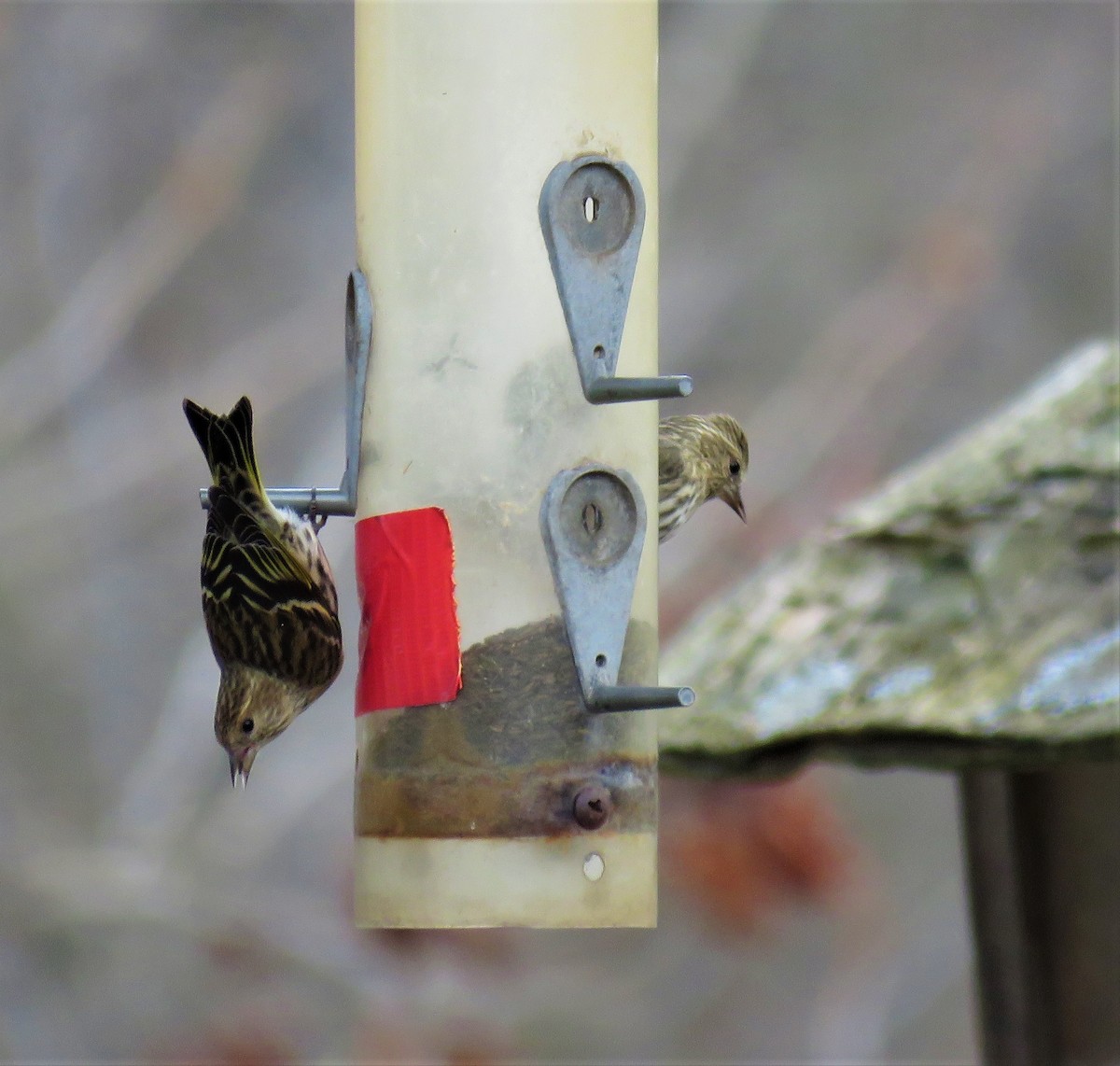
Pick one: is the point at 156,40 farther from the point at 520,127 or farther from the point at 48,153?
the point at 520,127

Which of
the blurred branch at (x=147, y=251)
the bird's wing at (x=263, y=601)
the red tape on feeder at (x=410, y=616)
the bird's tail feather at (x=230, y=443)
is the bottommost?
the red tape on feeder at (x=410, y=616)

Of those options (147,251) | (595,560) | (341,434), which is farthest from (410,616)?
(147,251)

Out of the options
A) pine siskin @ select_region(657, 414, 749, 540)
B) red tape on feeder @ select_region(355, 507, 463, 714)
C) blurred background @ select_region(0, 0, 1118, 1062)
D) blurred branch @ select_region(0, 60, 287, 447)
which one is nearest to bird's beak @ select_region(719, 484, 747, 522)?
pine siskin @ select_region(657, 414, 749, 540)

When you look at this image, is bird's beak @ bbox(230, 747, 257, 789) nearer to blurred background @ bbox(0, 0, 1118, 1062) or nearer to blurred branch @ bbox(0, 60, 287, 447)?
blurred background @ bbox(0, 0, 1118, 1062)

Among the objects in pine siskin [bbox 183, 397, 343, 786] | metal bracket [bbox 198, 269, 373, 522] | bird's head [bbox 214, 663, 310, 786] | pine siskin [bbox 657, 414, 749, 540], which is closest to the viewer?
metal bracket [bbox 198, 269, 373, 522]

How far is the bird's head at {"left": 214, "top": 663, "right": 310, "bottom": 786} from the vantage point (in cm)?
517

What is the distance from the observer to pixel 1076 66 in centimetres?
1377

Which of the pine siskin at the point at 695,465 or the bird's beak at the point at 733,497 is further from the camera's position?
the bird's beak at the point at 733,497

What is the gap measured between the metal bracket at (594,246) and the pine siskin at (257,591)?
1.08 metres

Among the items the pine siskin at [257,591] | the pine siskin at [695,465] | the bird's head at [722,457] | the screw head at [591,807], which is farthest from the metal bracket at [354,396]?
the bird's head at [722,457]

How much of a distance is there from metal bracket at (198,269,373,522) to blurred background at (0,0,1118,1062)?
5304 mm

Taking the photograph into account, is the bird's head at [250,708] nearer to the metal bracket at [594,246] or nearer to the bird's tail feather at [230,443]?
the bird's tail feather at [230,443]

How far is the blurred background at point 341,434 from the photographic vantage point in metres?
9.97

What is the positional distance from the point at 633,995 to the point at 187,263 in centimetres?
455
